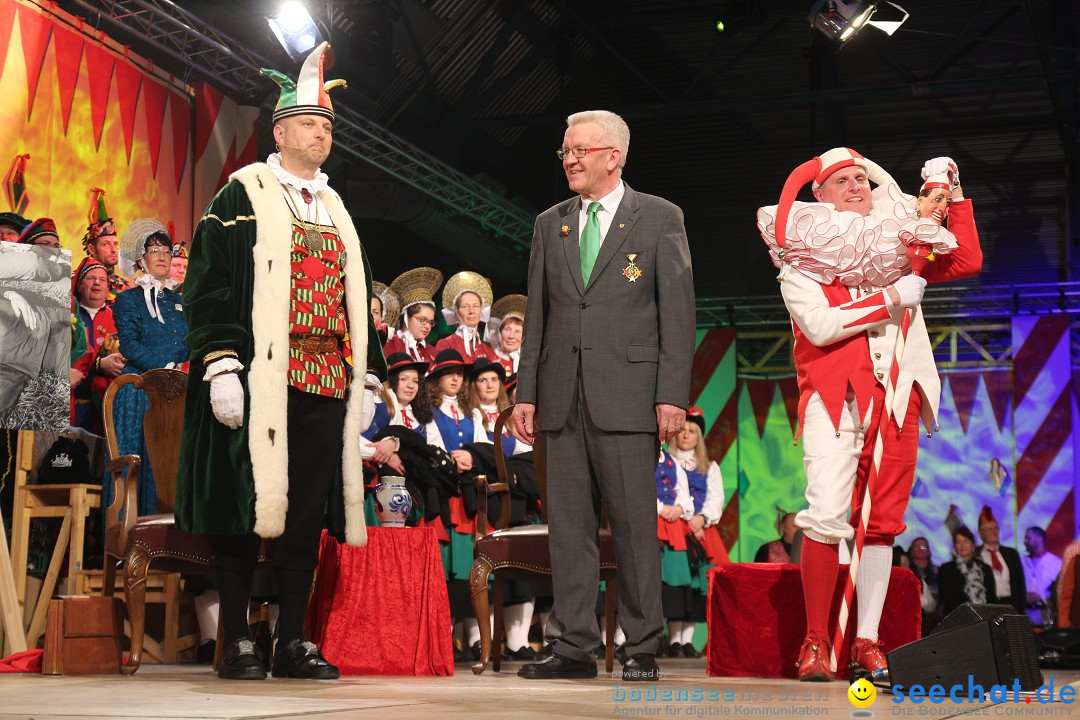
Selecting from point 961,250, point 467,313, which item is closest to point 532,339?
point 961,250

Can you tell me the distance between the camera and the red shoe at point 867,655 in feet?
11.9

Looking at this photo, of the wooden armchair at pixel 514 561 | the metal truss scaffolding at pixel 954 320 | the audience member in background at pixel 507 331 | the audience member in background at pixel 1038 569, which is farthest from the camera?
the metal truss scaffolding at pixel 954 320

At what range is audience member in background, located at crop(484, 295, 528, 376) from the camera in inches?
310

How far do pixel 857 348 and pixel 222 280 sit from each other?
6.09 feet

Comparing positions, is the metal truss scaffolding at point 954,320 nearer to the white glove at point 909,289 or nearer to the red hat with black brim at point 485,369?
the red hat with black brim at point 485,369

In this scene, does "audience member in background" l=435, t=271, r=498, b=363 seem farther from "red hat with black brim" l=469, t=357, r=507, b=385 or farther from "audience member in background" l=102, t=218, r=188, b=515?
"audience member in background" l=102, t=218, r=188, b=515

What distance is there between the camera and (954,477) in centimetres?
1219

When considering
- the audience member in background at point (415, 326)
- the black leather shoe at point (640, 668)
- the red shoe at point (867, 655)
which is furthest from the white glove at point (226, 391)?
the audience member in background at point (415, 326)

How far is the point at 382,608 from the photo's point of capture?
13.7ft

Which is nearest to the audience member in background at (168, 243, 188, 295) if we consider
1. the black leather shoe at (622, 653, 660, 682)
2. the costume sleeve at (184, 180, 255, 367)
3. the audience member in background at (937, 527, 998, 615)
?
the costume sleeve at (184, 180, 255, 367)

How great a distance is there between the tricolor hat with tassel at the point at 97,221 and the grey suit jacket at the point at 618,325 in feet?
11.8

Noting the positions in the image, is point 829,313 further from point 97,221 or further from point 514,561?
point 97,221

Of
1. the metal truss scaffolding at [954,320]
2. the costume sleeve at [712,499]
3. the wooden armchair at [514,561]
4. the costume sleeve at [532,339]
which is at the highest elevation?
the metal truss scaffolding at [954,320]

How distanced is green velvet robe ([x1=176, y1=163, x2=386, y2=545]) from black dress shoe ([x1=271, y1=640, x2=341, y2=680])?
342 millimetres
